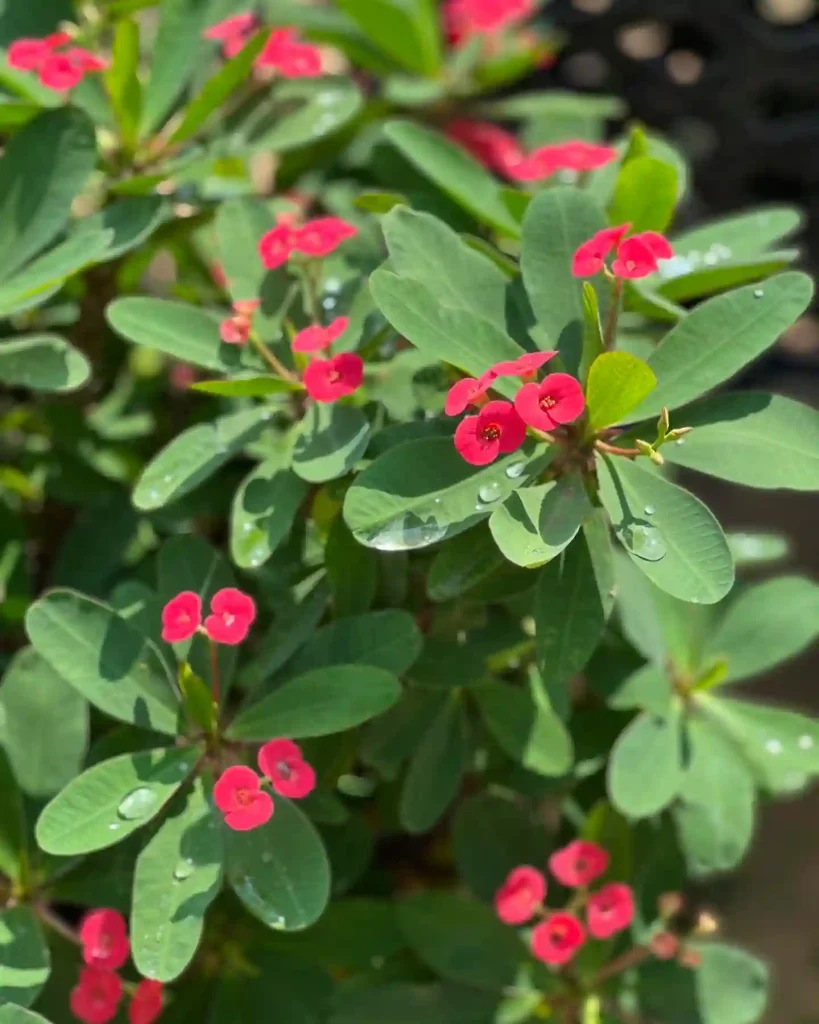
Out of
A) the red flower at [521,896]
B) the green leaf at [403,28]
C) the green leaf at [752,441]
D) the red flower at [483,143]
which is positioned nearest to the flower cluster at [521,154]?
the red flower at [483,143]

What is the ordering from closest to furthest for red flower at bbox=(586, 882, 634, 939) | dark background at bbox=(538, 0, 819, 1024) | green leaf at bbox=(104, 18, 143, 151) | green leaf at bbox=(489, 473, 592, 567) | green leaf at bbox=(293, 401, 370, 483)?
green leaf at bbox=(489, 473, 592, 567) → green leaf at bbox=(293, 401, 370, 483) → red flower at bbox=(586, 882, 634, 939) → green leaf at bbox=(104, 18, 143, 151) → dark background at bbox=(538, 0, 819, 1024)

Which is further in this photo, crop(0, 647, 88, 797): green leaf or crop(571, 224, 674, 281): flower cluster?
crop(0, 647, 88, 797): green leaf

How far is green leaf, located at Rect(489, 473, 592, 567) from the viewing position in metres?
0.64

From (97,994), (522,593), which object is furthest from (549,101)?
(97,994)

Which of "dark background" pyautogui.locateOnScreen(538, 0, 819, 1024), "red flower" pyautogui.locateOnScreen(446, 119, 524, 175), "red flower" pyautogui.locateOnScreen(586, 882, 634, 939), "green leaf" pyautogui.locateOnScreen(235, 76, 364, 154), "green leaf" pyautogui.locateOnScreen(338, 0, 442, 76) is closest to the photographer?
"red flower" pyautogui.locateOnScreen(586, 882, 634, 939)

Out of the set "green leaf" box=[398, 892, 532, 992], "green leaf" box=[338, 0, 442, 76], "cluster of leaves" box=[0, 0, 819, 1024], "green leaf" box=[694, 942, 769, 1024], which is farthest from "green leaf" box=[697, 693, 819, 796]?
"green leaf" box=[338, 0, 442, 76]

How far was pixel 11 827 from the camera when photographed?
850 mm

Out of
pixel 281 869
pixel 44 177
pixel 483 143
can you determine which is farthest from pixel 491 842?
pixel 483 143

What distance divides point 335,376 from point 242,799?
304mm

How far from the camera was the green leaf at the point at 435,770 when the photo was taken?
0.88 m

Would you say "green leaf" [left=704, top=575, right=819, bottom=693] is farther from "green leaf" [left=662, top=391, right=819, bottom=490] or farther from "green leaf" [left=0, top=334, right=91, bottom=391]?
"green leaf" [left=0, top=334, right=91, bottom=391]

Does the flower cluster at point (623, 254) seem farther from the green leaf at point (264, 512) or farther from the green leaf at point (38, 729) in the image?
the green leaf at point (38, 729)

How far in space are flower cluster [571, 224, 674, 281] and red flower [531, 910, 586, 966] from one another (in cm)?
50

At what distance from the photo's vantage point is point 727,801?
35.7 inches
